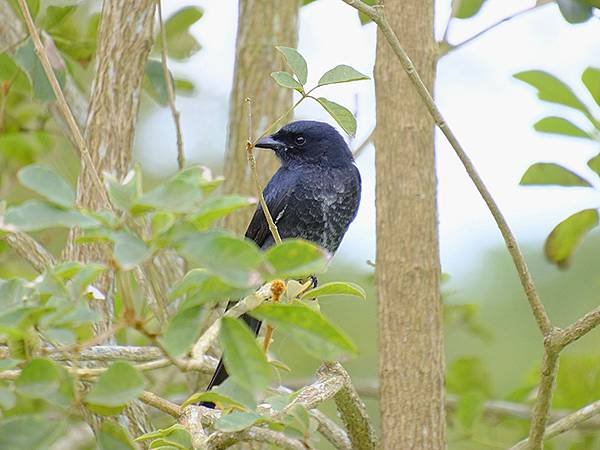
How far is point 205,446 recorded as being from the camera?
193 cm

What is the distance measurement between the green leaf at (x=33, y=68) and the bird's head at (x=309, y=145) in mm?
1185

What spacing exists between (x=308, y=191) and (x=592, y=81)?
1314mm

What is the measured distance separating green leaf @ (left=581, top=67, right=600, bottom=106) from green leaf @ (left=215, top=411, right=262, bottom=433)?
165cm

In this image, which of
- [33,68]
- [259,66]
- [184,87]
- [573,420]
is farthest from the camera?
[184,87]

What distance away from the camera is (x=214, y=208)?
1.46 metres

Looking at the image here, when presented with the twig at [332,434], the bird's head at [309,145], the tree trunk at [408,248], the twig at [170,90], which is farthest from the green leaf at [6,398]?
the bird's head at [309,145]

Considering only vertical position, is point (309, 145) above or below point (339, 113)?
below

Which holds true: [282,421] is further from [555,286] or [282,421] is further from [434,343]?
[555,286]

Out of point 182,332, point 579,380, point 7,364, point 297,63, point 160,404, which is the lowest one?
point 579,380

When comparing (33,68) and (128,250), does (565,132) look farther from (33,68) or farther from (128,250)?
(128,250)

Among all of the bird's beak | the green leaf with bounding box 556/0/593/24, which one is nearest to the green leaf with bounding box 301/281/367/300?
the green leaf with bounding box 556/0/593/24

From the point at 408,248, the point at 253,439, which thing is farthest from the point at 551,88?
the point at 253,439

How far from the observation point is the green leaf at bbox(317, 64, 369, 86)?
2.15 meters

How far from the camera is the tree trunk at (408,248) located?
2.86 meters
